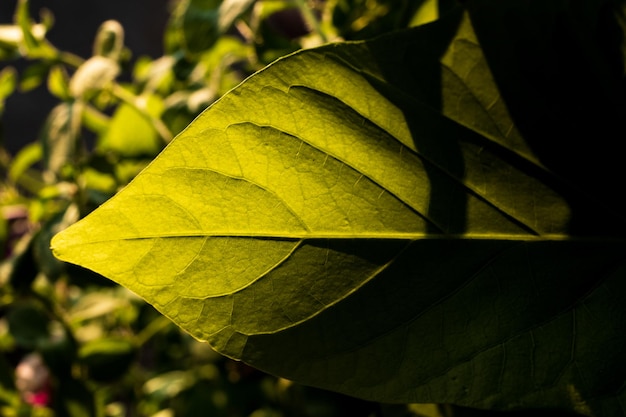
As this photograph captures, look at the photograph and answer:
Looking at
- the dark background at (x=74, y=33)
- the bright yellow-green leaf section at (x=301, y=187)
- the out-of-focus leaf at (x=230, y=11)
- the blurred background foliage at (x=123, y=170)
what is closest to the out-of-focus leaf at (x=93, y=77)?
the blurred background foliage at (x=123, y=170)

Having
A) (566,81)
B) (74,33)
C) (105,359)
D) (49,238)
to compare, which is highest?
(74,33)

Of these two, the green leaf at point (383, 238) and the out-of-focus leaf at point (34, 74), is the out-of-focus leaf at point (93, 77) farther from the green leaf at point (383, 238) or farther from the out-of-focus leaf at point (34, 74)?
the green leaf at point (383, 238)

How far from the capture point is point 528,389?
0.22m

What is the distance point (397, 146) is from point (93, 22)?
6.98 feet

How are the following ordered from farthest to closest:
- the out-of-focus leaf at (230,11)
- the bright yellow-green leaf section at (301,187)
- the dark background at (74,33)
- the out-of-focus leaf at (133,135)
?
1. the dark background at (74,33)
2. the out-of-focus leaf at (133,135)
3. the out-of-focus leaf at (230,11)
4. the bright yellow-green leaf section at (301,187)

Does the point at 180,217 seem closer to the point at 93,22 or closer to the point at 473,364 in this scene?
the point at 473,364

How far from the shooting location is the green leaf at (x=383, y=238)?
0.22m

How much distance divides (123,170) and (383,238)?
35cm

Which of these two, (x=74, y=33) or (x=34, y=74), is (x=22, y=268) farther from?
(x=74, y=33)

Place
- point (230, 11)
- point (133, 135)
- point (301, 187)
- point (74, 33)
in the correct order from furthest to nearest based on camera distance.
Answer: point (74, 33)
point (133, 135)
point (230, 11)
point (301, 187)

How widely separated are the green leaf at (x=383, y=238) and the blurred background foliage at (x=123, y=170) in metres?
0.08

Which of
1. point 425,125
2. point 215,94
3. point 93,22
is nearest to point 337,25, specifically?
point 215,94

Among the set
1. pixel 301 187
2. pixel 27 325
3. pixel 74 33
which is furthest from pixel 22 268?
pixel 74 33

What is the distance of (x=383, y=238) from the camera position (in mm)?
232
